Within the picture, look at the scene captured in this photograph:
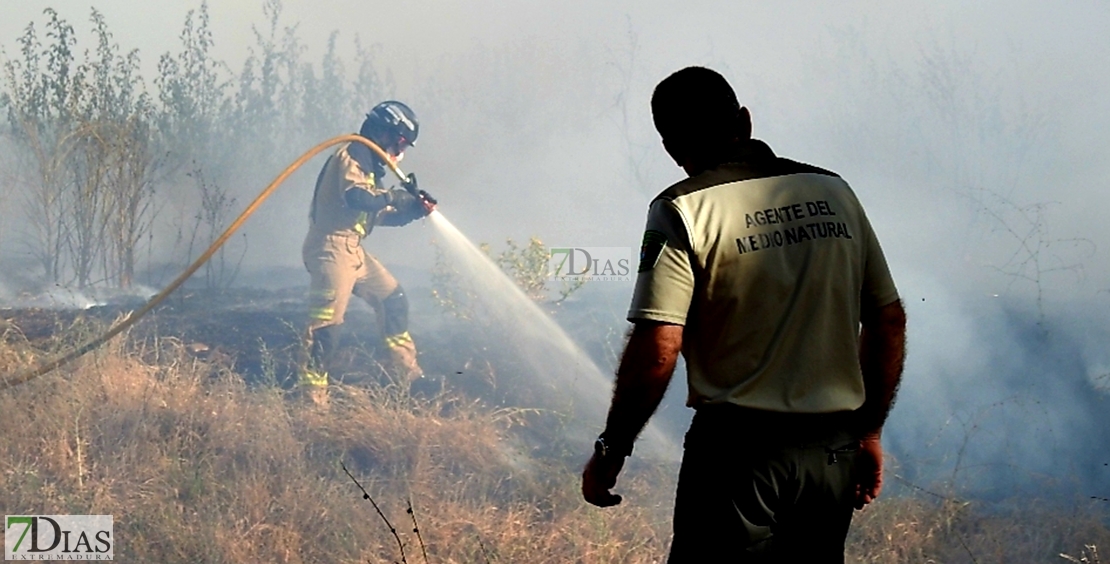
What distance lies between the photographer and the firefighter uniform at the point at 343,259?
5.11 m

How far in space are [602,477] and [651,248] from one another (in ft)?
1.44

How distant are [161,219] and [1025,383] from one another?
5.54 metres

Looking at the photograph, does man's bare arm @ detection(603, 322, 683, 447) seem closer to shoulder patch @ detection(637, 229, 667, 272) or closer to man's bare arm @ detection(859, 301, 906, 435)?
shoulder patch @ detection(637, 229, 667, 272)

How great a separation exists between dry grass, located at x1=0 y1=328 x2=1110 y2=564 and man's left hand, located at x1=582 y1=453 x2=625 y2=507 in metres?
1.61

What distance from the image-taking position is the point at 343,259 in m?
5.26

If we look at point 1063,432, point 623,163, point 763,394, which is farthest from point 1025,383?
point 763,394

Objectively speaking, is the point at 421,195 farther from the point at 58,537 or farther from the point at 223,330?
the point at 58,537

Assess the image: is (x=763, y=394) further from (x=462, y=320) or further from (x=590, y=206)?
(x=590, y=206)

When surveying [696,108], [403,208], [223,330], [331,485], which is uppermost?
[696,108]

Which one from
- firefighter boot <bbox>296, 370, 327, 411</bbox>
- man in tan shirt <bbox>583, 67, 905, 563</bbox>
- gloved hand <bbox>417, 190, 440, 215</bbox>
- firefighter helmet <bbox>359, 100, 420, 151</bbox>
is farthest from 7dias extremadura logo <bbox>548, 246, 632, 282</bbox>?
man in tan shirt <bbox>583, 67, 905, 563</bbox>

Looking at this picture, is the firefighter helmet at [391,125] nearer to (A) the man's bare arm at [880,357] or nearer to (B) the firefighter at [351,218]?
(B) the firefighter at [351,218]

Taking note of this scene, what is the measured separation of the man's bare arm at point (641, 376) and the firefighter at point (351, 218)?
11.3ft

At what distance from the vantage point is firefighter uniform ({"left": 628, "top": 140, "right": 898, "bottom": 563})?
66.5 inches

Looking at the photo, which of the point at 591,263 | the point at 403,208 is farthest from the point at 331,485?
the point at 591,263
